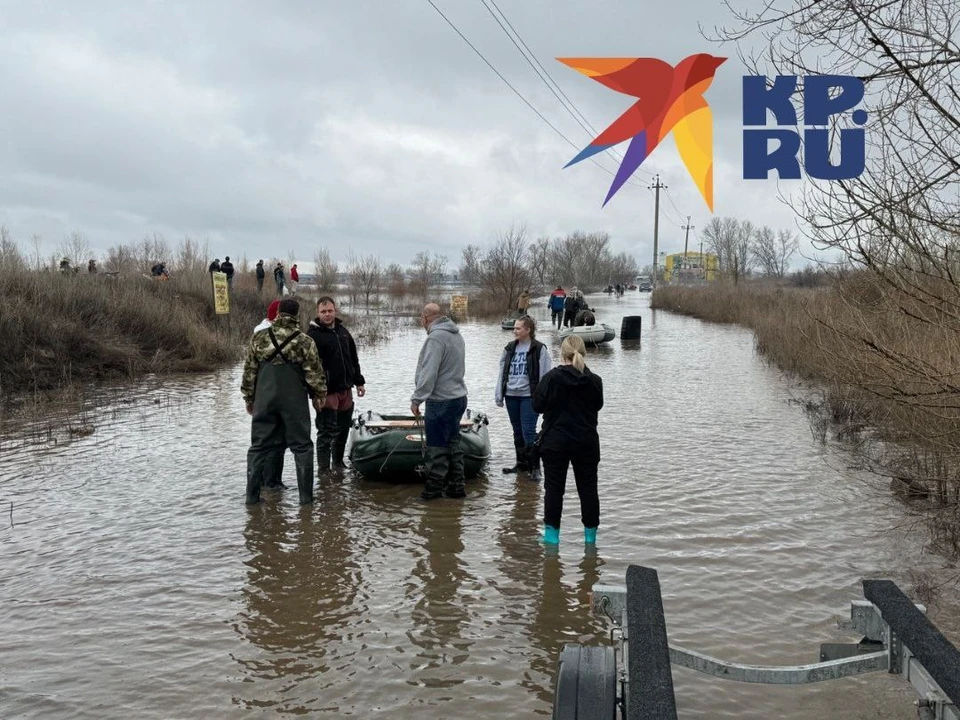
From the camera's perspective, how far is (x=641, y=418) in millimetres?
12758

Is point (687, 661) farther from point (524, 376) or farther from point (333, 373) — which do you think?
point (333, 373)

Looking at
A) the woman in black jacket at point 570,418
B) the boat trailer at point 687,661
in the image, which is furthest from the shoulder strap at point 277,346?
the boat trailer at point 687,661

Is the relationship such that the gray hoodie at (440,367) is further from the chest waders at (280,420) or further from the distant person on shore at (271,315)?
the distant person on shore at (271,315)

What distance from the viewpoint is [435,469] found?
775cm

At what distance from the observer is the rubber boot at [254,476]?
7582 millimetres

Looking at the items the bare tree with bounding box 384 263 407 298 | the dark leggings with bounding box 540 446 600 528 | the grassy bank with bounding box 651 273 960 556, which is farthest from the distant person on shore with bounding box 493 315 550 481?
the bare tree with bounding box 384 263 407 298

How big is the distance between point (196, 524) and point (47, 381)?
34.9 ft

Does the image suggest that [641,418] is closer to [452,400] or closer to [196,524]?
[452,400]

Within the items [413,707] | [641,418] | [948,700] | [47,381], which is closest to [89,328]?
[47,381]

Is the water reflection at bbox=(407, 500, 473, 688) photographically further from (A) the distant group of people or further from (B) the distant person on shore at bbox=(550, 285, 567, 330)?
(B) the distant person on shore at bbox=(550, 285, 567, 330)

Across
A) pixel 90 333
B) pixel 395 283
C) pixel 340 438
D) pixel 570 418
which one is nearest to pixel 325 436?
pixel 340 438

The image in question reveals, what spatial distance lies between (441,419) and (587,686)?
5249 millimetres

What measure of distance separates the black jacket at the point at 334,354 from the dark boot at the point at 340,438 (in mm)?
580

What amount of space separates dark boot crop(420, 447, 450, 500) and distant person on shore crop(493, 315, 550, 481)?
1094 millimetres
